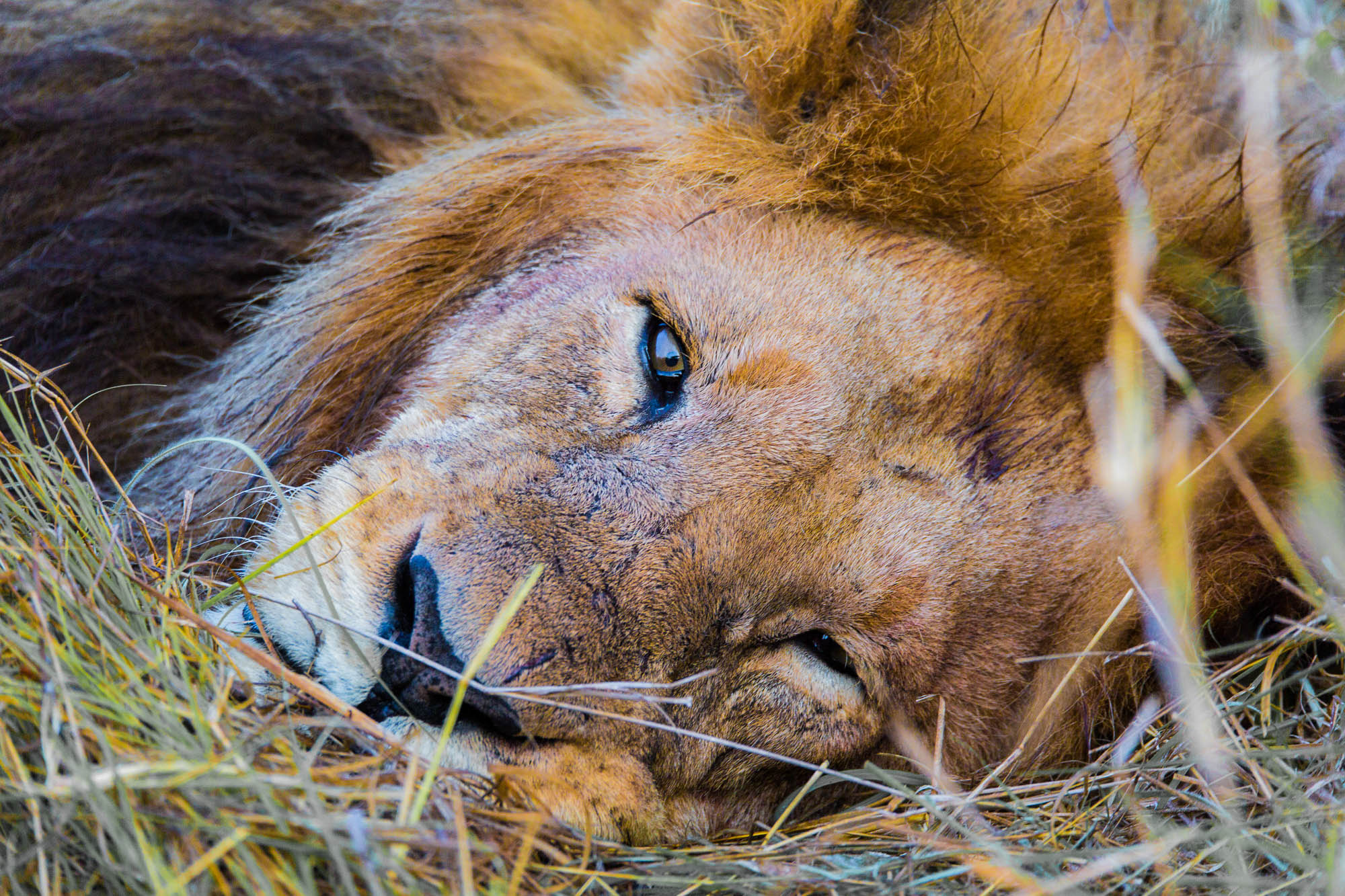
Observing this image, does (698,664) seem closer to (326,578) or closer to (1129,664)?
(326,578)

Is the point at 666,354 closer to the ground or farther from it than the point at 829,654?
farther from it

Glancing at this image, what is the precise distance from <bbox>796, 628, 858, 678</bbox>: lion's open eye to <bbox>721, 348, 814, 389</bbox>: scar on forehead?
402mm

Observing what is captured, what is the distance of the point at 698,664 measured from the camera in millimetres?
1623

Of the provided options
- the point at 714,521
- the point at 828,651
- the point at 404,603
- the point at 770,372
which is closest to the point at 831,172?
the point at 770,372

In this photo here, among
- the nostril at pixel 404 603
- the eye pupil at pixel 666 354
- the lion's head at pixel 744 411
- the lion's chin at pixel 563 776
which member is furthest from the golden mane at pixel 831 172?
the lion's chin at pixel 563 776

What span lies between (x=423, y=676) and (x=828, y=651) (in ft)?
2.22

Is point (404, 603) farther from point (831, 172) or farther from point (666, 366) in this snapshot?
point (831, 172)

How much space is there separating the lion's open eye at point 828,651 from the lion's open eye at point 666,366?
44 centimetres

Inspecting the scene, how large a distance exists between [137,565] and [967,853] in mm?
1273

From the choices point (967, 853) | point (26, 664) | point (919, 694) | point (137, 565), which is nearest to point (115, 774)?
point (26, 664)

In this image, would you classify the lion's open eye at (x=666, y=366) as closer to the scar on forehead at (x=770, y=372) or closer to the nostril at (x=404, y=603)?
the scar on forehead at (x=770, y=372)

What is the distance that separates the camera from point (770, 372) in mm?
1726

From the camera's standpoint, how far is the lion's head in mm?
1508

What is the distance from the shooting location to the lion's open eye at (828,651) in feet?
5.65
